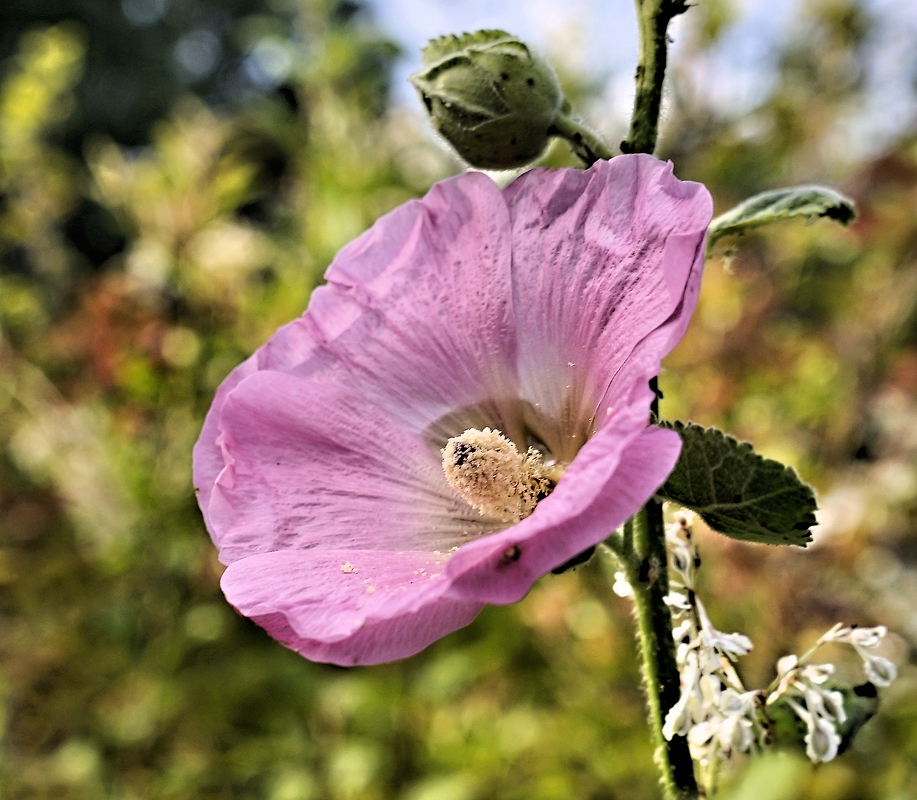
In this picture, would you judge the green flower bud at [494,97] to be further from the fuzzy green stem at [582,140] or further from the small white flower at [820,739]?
the small white flower at [820,739]

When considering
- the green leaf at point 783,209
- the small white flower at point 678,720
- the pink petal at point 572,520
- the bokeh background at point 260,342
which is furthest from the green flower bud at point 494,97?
the bokeh background at point 260,342

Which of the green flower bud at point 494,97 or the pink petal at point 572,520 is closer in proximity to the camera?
the pink petal at point 572,520

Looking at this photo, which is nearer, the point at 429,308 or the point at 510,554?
the point at 510,554

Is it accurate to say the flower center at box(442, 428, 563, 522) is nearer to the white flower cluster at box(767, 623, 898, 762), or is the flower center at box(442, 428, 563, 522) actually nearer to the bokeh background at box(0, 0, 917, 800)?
the white flower cluster at box(767, 623, 898, 762)

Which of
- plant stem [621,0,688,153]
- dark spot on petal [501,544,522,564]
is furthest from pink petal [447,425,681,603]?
plant stem [621,0,688,153]

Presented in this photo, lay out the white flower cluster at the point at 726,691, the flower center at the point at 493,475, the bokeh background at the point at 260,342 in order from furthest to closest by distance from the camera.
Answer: the bokeh background at the point at 260,342
the flower center at the point at 493,475
the white flower cluster at the point at 726,691

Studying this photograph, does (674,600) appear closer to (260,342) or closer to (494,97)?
(494,97)

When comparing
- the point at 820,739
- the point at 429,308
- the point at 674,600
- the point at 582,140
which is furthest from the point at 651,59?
the point at 820,739
